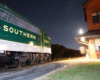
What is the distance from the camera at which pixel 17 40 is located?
421 inches

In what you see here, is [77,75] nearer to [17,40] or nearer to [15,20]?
[17,40]

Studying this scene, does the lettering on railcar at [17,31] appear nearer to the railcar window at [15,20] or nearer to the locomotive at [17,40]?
the locomotive at [17,40]

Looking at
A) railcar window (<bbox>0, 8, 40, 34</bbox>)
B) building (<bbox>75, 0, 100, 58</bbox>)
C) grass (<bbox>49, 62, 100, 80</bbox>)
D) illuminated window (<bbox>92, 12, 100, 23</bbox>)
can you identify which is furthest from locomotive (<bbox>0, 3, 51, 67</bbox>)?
illuminated window (<bbox>92, 12, 100, 23</bbox>)

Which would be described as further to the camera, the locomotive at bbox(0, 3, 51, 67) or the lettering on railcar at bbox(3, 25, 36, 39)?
the lettering on railcar at bbox(3, 25, 36, 39)

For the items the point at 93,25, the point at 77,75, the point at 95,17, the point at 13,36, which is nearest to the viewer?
the point at 77,75

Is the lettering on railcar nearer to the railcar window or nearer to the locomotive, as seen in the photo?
the locomotive

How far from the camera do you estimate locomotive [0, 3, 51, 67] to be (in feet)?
29.8

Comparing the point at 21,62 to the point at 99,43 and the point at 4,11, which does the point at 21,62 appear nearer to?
the point at 4,11

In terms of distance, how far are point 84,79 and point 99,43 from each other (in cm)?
1312

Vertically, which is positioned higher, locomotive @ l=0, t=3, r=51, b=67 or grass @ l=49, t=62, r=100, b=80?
locomotive @ l=0, t=3, r=51, b=67

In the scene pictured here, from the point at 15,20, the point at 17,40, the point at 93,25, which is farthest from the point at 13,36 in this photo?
the point at 93,25

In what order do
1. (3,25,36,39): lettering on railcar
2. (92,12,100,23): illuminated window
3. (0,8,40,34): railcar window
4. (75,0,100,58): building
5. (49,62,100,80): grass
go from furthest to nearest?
(92,12,100,23): illuminated window, (75,0,100,58): building, (3,25,36,39): lettering on railcar, (0,8,40,34): railcar window, (49,62,100,80): grass

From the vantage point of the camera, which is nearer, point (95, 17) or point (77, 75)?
point (77, 75)

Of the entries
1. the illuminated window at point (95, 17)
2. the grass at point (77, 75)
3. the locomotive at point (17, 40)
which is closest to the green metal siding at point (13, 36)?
the locomotive at point (17, 40)
